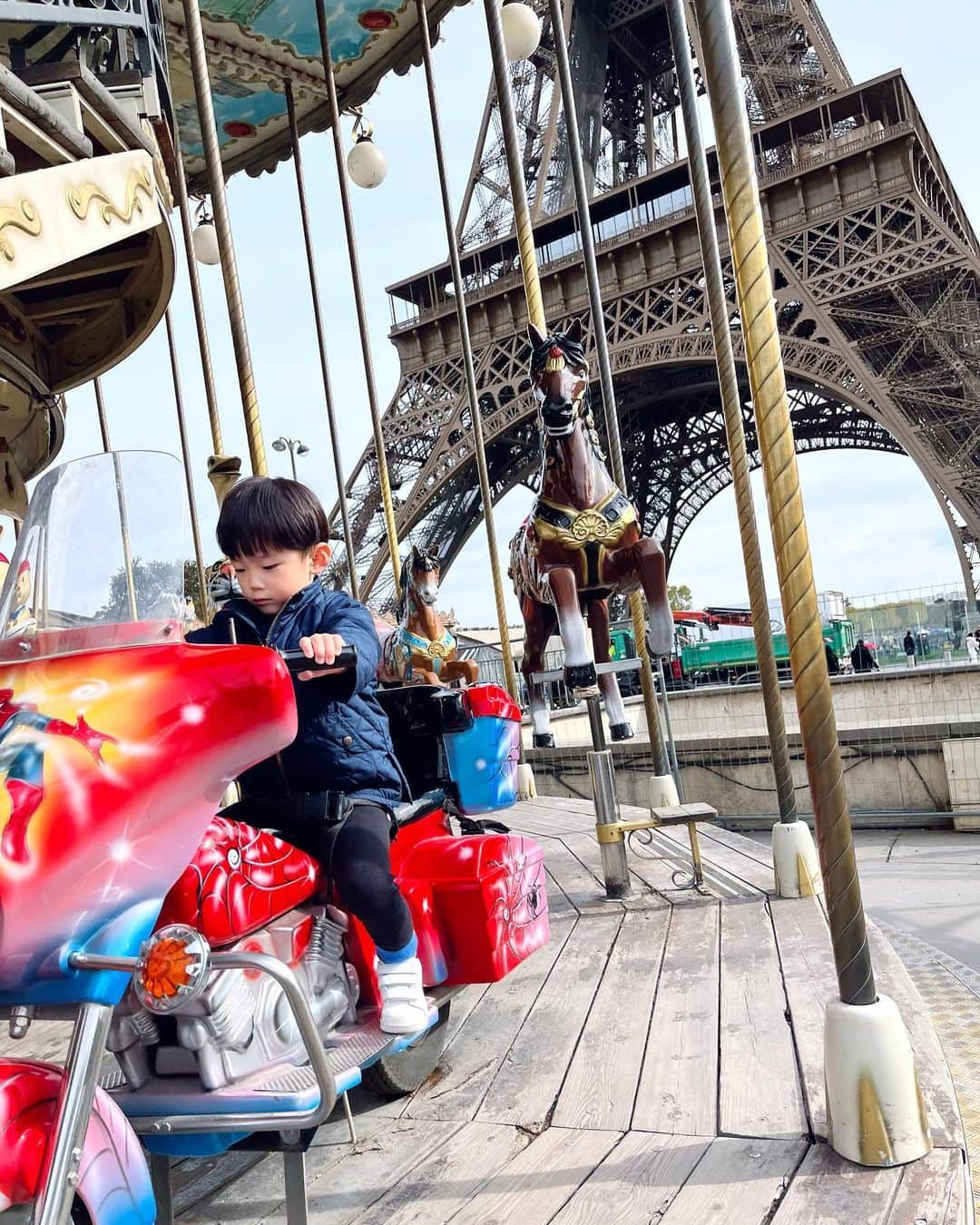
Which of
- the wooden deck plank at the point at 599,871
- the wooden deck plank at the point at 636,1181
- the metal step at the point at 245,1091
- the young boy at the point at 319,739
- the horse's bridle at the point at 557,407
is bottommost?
the wooden deck plank at the point at 599,871

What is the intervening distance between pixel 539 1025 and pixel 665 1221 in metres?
0.98

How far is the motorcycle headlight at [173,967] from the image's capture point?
1.26 m

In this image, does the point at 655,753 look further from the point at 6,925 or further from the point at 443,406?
the point at 443,406

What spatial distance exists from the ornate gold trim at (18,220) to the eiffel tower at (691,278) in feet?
40.7

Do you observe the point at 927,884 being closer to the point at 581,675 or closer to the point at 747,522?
the point at 747,522

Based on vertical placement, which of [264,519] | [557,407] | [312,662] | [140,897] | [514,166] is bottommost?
[140,897]

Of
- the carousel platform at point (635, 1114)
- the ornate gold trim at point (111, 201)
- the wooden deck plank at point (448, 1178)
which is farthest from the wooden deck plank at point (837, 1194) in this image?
the ornate gold trim at point (111, 201)

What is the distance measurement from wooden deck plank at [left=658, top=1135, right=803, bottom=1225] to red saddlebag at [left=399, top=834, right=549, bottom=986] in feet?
1.92

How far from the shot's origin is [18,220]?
2.57m

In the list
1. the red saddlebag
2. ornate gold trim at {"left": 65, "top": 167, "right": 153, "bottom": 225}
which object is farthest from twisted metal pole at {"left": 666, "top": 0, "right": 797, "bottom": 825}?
ornate gold trim at {"left": 65, "top": 167, "right": 153, "bottom": 225}

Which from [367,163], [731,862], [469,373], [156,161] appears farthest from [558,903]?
[367,163]

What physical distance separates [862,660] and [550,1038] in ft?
43.6

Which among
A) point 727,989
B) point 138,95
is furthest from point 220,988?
point 138,95

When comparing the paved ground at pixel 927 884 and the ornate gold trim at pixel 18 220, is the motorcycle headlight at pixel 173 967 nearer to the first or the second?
the ornate gold trim at pixel 18 220
